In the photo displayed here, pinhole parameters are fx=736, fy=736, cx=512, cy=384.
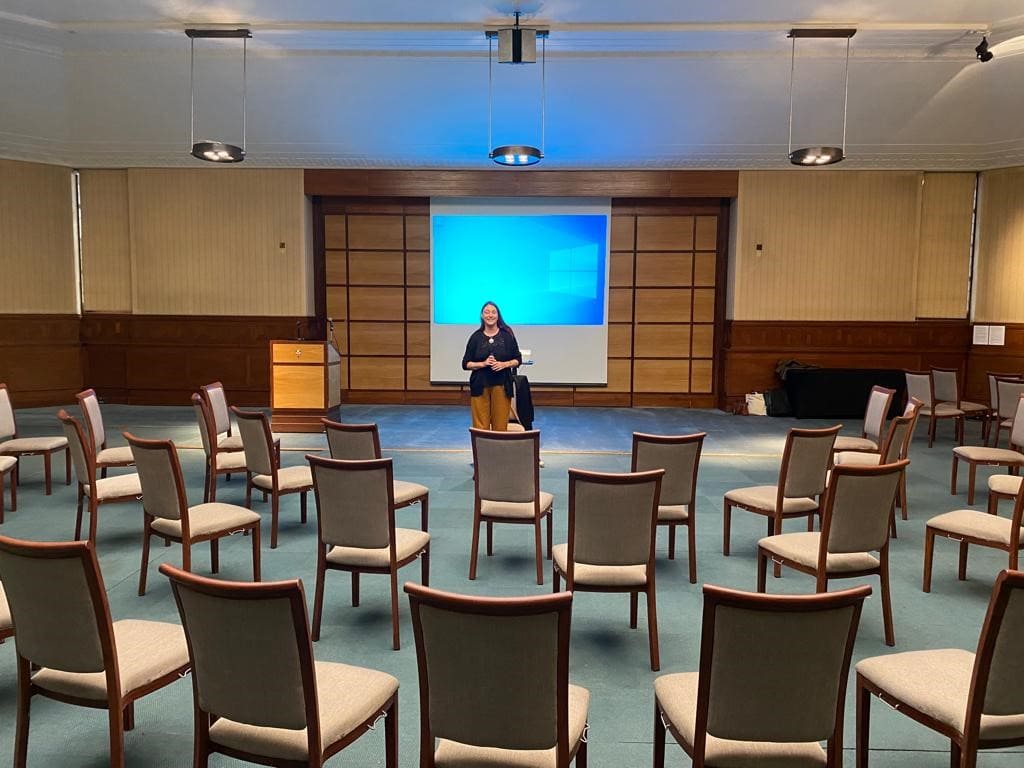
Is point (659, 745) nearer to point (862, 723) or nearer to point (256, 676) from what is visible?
point (862, 723)

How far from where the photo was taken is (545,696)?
5.70 ft

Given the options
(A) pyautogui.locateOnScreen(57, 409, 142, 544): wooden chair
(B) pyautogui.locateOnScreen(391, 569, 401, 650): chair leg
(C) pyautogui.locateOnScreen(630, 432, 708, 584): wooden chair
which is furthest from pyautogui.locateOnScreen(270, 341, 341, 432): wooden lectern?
(B) pyautogui.locateOnScreen(391, 569, 401, 650): chair leg

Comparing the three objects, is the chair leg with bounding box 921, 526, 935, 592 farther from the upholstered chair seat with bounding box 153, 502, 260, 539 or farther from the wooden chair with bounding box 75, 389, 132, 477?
the wooden chair with bounding box 75, 389, 132, 477

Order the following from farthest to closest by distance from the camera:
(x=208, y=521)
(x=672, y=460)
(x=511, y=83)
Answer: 1. (x=511, y=83)
2. (x=672, y=460)
3. (x=208, y=521)

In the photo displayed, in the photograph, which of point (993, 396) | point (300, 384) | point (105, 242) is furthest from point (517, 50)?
point (105, 242)

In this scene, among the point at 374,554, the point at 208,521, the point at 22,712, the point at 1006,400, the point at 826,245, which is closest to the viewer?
the point at 22,712

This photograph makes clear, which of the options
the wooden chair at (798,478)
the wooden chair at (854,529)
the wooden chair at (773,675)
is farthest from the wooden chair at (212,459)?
the wooden chair at (773,675)

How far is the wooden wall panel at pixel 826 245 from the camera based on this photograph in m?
10.5

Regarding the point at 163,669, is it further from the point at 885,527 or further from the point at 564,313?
the point at 564,313

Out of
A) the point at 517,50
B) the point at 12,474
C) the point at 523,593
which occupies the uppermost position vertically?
the point at 517,50

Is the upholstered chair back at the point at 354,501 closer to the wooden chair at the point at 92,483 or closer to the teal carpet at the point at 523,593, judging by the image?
the teal carpet at the point at 523,593

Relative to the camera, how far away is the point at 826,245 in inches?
A: 418

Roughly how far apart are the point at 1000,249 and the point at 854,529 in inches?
363

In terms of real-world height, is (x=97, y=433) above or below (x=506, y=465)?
below
